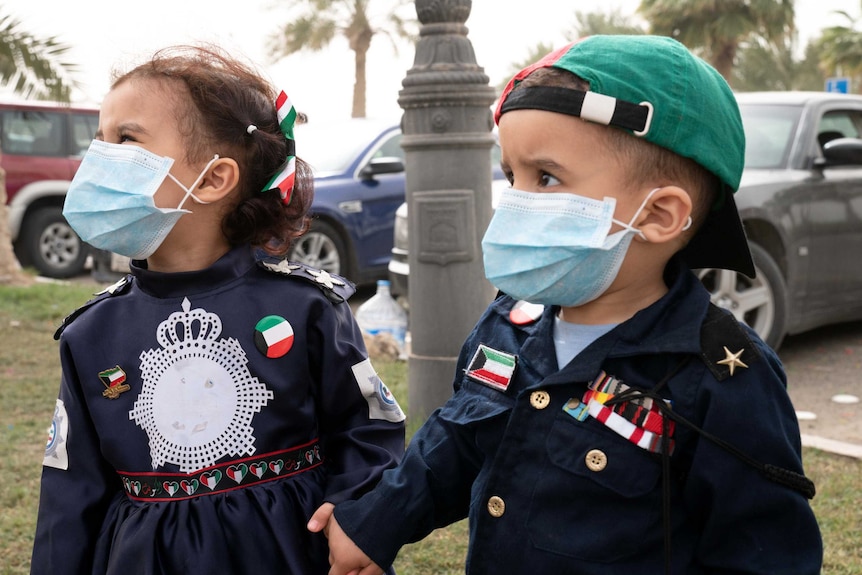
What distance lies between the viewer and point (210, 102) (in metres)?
2.15

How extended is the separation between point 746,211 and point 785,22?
21985mm

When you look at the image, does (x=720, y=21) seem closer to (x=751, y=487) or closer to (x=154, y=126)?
(x=154, y=126)

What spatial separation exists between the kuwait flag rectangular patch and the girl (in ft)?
1.11

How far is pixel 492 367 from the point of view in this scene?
1809 mm

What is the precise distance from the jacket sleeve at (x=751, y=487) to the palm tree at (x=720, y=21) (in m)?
24.6

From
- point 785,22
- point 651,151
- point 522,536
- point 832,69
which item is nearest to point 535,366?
point 522,536

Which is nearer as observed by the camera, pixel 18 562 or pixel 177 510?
pixel 177 510

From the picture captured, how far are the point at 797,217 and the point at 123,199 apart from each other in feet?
15.1

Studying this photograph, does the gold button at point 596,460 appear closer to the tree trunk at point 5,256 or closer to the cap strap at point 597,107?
the cap strap at point 597,107

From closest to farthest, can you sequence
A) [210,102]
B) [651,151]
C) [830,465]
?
[651,151]
[210,102]
[830,465]

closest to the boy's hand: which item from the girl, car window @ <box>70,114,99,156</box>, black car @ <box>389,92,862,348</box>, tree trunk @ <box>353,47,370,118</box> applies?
the girl

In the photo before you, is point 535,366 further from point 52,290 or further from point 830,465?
point 52,290

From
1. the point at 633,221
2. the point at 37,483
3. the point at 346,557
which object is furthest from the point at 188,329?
the point at 37,483

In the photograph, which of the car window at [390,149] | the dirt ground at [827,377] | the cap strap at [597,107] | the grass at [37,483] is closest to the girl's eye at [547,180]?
the cap strap at [597,107]
